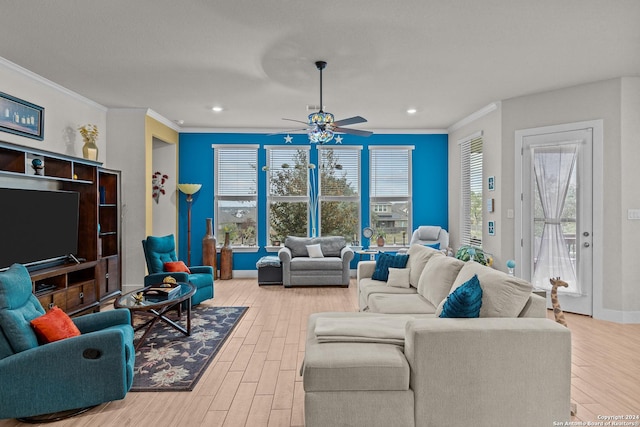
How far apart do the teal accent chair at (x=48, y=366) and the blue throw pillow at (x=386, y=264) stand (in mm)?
2856

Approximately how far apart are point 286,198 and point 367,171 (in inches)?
66.7

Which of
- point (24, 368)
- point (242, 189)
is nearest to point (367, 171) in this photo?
point (242, 189)

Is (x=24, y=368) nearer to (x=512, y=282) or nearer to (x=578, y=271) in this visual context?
(x=512, y=282)

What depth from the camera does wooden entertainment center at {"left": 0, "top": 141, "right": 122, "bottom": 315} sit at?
3.87 metres

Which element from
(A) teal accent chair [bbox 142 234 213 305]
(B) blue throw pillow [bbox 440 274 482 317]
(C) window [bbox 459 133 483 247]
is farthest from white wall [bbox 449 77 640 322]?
(A) teal accent chair [bbox 142 234 213 305]

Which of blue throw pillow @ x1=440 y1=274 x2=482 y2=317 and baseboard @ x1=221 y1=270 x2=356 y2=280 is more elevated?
blue throw pillow @ x1=440 y1=274 x2=482 y2=317

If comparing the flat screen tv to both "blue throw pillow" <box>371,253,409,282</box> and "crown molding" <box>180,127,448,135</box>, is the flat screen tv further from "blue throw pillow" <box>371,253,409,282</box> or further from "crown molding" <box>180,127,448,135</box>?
"blue throw pillow" <box>371,253,409,282</box>

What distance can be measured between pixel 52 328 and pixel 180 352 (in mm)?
1245

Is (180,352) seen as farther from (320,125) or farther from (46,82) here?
(46,82)

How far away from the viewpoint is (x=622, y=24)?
10.5 ft

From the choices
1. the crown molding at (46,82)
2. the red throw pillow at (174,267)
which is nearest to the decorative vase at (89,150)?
the crown molding at (46,82)

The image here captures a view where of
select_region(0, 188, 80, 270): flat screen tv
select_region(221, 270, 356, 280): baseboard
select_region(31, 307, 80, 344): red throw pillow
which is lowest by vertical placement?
select_region(221, 270, 356, 280): baseboard

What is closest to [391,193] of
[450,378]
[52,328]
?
[450,378]

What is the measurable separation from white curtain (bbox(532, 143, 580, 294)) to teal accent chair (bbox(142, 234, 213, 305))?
447 centimetres
